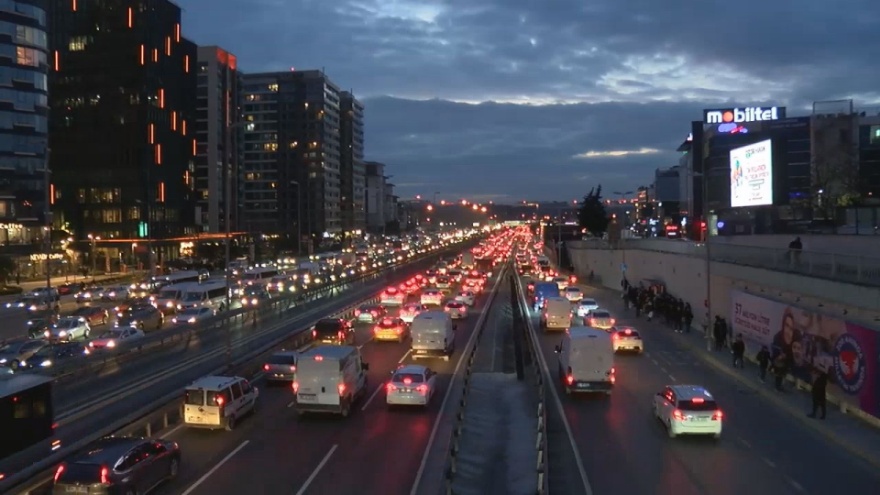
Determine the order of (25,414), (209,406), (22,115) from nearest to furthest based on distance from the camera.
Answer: (25,414) → (209,406) → (22,115)

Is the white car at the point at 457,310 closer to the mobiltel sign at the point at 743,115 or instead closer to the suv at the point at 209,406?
the suv at the point at 209,406

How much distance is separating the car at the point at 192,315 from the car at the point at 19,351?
37.0ft

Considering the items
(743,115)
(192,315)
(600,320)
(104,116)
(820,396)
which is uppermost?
(104,116)

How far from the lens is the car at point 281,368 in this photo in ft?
92.3

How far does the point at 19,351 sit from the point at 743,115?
89826 mm

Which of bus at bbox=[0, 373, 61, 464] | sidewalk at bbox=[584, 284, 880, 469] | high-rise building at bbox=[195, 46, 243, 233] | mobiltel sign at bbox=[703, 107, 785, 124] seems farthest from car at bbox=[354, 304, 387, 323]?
high-rise building at bbox=[195, 46, 243, 233]

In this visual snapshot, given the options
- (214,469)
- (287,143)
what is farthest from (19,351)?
(287,143)

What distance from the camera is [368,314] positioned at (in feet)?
161

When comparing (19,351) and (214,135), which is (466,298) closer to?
(19,351)

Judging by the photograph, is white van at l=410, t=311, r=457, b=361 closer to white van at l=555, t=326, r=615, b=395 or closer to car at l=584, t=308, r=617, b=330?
white van at l=555, t=326, r=615, b=395

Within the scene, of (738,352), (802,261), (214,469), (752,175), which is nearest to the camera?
(214,469)

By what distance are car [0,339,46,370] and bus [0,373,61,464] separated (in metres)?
13.0

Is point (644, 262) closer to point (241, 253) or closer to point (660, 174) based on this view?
point (241, 253)

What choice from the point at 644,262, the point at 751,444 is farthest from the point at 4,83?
the point at 751,444
